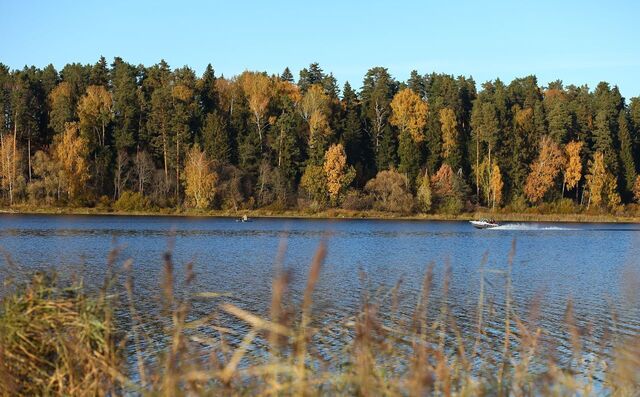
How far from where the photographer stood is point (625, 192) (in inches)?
3920

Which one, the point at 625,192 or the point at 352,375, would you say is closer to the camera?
the point at 352,375

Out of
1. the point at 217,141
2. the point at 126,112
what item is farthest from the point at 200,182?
the point at 126,112

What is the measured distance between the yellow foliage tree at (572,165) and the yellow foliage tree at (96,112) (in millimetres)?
56069

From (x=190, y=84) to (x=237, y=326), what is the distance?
260ft

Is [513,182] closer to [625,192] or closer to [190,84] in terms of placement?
[625,192]

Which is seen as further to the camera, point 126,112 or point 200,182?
point 126,112

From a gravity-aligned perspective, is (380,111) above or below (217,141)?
above

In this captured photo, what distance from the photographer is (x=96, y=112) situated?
285 ft

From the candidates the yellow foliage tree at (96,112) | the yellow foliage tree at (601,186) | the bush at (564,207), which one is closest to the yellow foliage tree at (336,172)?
the yellow foliage tree at (96,112)

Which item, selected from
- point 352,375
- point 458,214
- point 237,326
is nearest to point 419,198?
point 458,214

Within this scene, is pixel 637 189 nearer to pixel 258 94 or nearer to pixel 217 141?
pixel 258 94

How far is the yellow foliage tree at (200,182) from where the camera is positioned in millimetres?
80812

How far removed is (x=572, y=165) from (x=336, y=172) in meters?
30.7

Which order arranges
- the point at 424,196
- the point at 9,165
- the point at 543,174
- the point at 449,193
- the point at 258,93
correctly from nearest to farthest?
1. the point at 9,165
2. the point at 424,196
3. the point at 449,193
4. the point at 543,174
5. the point at 258,93
